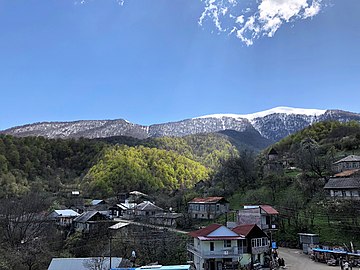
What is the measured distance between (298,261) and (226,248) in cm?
585

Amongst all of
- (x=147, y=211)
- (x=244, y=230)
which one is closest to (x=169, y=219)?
(x=147, y=211)

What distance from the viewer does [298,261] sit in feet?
84.8

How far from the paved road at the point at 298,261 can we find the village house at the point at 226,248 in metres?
2.44

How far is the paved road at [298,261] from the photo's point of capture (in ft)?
76.9

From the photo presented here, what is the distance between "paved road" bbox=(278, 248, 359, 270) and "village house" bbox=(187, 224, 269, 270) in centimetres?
244

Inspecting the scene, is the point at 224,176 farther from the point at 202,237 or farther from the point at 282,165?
the point at 202,237

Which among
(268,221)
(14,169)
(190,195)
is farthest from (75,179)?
(268,221)

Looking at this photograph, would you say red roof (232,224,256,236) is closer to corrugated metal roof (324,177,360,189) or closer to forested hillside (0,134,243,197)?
corrugated metal roof (324,177,360,189)

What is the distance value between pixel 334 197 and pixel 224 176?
22.7m

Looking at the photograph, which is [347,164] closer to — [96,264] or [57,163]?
[96,264]

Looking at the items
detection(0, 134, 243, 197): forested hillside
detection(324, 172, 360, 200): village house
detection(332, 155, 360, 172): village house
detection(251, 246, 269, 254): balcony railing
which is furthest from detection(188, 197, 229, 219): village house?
detection(0, 134, 243, 197): forested hillside

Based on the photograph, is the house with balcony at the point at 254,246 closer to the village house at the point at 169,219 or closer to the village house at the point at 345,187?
the village house at the point at 345,187

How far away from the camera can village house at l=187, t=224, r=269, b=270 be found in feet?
81.3

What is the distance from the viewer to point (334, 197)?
3541cm
